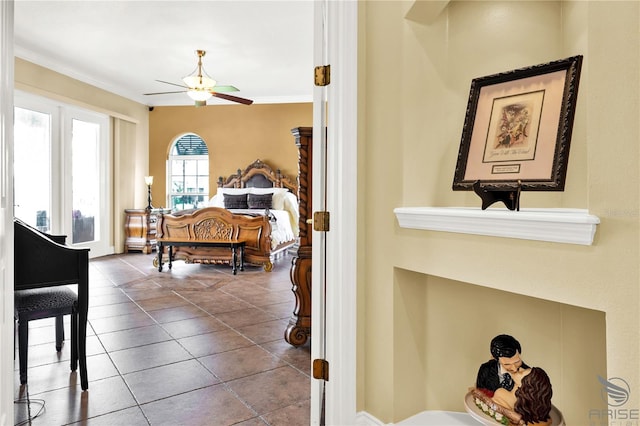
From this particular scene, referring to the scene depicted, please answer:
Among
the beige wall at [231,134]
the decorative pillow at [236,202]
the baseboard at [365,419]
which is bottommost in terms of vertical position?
the baseboard at [365,419]

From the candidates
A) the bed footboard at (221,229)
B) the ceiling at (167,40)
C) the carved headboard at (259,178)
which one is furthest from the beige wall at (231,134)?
the bed footboard at (221,229)

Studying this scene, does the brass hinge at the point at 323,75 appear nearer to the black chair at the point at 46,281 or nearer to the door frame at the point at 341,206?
the door frame at the point at 341,206

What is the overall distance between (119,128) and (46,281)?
5953 millimetres

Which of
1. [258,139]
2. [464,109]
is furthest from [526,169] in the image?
[258,139]

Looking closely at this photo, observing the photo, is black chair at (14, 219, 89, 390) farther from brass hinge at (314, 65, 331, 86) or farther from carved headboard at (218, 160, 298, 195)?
carved headboard at (218, 160, 298, 195)

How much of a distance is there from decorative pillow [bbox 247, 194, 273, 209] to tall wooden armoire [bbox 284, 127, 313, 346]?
172 inches

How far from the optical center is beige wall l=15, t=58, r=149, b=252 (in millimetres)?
6039

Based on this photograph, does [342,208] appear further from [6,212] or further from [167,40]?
[167,40]

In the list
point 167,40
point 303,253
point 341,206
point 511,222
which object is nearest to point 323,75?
point 341,206

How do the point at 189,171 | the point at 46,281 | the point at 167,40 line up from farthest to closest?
the point at 189,171 → the point at 167,40 → the point at 46,281

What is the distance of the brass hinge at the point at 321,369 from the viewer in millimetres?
1872

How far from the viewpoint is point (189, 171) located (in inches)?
335

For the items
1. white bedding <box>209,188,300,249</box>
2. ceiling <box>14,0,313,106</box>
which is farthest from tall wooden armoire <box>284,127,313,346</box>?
white bedding <box>209,188,300,249</box>

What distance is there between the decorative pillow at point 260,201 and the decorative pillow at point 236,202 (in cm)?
14
